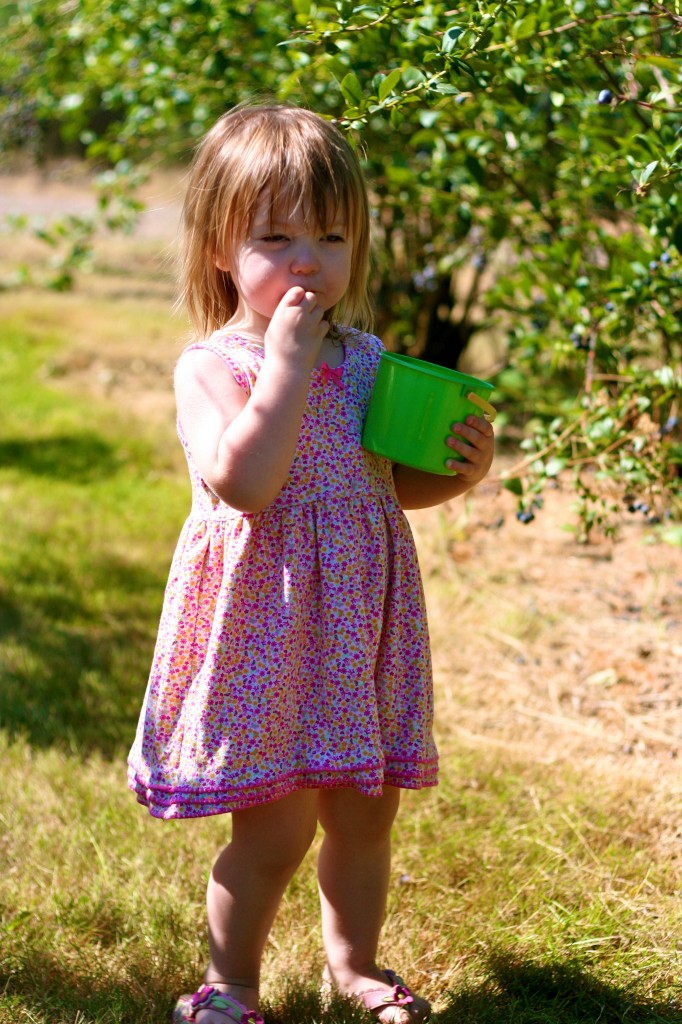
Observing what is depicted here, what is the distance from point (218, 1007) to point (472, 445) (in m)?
0.91

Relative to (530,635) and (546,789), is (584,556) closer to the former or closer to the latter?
(530,635)

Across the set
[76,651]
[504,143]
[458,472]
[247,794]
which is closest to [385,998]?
[247,794]

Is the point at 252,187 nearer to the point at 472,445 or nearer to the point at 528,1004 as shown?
the point at 472,445

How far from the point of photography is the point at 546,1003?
176 centimetres

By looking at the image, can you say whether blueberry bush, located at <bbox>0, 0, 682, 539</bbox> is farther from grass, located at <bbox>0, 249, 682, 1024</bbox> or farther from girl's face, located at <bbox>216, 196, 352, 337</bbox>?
grass, located at <bbox>0, 249, 682, 1024</bbox>

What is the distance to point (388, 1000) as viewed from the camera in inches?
67.7

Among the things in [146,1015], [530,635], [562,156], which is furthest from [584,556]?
[146,1015]

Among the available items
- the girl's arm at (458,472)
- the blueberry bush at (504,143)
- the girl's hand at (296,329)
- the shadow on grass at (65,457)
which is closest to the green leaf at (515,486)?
the blueberry bush at (504,143)

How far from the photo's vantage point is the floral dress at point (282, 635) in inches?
61.9

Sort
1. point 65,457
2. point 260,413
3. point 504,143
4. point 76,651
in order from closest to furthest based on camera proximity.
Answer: point 260,413, point 76,651, point 504,143, point 65,457

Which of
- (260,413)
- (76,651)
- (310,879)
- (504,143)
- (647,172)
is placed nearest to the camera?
(260,413)

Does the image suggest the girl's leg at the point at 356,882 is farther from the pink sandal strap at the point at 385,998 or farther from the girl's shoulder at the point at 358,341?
the girl's shoulder at the point at 358,341

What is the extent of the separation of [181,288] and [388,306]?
3.23 m

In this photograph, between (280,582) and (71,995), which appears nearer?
(280,582)
